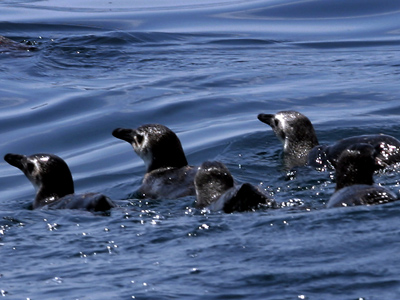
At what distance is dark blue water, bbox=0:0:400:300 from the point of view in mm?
6633

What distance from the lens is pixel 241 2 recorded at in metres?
25.5

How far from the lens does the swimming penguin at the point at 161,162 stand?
1038 cm

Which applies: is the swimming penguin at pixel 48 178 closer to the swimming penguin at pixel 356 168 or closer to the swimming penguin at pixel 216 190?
the swimming penguin at pixel 216 190

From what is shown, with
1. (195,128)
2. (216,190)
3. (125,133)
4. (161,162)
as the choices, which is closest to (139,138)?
(125,133)

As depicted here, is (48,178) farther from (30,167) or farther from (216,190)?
(216,190)

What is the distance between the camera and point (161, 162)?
11250 mm

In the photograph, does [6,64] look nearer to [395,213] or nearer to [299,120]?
[299,120]

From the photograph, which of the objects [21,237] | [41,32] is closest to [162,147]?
[21,237]

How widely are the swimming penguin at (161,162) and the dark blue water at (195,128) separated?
350mm

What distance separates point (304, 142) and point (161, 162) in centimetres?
197

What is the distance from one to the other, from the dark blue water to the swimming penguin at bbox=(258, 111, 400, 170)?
0.24 metres

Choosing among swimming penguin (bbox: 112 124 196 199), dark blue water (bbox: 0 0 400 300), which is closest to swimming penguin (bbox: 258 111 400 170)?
dark blue water (bbox: 0 0 400 300)

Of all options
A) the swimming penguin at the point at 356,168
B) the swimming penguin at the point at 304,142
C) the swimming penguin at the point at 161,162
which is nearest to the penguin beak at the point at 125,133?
the swimming penguin at the point at 161,162

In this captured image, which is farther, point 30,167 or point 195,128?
point 195,128
